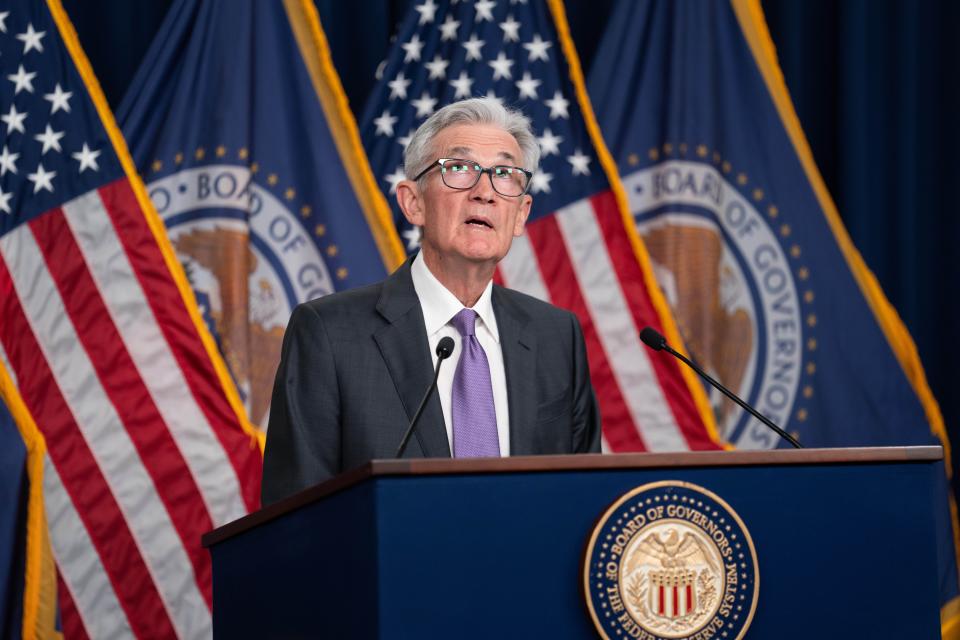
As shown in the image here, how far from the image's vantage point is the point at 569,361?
2.66 metres

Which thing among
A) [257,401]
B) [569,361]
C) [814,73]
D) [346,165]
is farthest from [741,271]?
[569,361]

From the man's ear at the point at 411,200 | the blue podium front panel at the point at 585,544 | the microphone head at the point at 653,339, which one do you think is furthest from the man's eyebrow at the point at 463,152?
the blue podium front panel at the point at 585,544

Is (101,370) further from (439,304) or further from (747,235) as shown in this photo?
(747,235)

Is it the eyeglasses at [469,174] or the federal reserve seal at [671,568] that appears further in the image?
the eyeglasses at [469,174]

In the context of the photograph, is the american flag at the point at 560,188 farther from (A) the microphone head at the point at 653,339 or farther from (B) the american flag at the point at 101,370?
(A) the microphone head at the point at 653,339

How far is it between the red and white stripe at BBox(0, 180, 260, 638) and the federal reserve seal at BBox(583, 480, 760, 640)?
2373mm

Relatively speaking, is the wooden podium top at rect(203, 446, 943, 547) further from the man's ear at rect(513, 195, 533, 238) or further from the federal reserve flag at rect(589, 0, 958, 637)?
the federal reserve flag at rect(589, 0, 958, 637)

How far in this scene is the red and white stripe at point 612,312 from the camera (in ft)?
13.9

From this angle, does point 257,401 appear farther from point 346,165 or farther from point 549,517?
point 549,517

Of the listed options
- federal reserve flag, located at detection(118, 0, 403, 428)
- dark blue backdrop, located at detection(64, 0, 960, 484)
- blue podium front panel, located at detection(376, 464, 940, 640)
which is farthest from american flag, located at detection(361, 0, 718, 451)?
blue podium front panel, located at detection(376, 464, 940, 640)

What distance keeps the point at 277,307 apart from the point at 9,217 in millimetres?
850

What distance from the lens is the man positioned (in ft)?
7.72

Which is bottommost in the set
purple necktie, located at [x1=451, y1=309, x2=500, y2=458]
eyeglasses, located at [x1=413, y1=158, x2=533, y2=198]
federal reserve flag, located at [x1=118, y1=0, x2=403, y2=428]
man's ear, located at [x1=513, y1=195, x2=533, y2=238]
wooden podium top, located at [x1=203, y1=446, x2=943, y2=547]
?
wooden podium top, located at [x1=203, y1=446, x2=943, y2=547]

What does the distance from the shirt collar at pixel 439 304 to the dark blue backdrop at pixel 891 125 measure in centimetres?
237
